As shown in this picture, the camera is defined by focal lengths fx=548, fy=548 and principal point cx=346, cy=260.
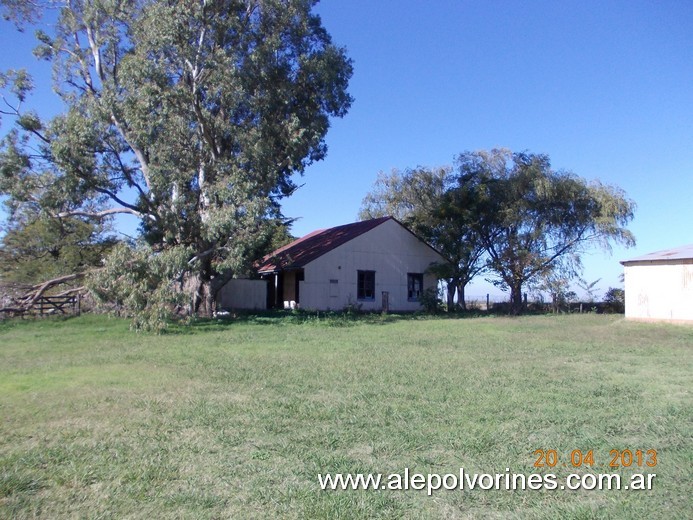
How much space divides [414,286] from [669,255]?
581 inches

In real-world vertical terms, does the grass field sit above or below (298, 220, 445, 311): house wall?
below

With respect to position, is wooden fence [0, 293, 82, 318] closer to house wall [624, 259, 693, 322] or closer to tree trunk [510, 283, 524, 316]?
house wall [624, 259, 693, 322]

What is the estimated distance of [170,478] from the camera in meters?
4.61

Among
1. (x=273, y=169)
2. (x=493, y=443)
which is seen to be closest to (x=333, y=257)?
(x=273, y=169)

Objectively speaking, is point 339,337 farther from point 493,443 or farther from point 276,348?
point 493,443

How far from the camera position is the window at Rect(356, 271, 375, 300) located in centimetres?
3097

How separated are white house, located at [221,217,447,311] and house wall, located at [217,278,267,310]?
0.14 m

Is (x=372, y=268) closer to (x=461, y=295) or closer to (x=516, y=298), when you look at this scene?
(x=461, y=295)

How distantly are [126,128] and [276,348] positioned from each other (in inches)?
517

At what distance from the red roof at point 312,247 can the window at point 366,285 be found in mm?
2288

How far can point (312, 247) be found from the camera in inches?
1259

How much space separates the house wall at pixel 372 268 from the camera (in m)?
29.3

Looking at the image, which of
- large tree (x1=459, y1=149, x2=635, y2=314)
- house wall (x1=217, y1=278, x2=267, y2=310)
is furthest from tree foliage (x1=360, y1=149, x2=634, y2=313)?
house wall (x1=217, y1=278, x2=267, y2=310)

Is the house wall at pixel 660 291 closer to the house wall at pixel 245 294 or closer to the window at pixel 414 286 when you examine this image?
the window at pixel 414 286
